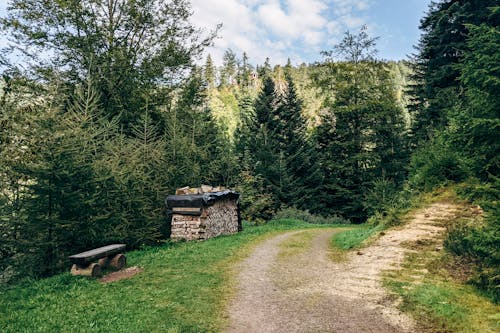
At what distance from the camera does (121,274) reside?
966cm

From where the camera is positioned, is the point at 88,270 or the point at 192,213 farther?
the point at 192,213

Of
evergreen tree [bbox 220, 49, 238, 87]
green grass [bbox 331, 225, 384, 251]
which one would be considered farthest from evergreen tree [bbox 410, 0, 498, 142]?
evergreen tree [bbox 220, 49, 238, 87]

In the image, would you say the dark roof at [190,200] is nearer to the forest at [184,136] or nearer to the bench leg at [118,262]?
the forest at [184,136]

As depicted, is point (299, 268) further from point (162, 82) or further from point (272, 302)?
point (162, 82)

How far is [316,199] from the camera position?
32.3 m

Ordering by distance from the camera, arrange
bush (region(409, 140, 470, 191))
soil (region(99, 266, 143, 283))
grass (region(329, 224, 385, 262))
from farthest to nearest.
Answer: bush (region(409, 140, 470, 191))
grass (region(329, 224, 385, 262))
soil (region(99, 266, 143, 283))

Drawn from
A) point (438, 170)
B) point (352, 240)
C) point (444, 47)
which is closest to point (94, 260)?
point (352, 240)

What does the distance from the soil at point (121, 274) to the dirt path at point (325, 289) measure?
3330 millimetres

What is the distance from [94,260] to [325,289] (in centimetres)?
681

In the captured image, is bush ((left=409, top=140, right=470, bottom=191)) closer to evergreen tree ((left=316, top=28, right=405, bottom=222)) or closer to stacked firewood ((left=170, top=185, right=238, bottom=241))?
stacked firewood ((left=170, top=185, right=238, bottom=241))

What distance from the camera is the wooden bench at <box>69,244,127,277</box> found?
9273 mm

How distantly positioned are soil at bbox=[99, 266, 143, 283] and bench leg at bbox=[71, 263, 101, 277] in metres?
0.27

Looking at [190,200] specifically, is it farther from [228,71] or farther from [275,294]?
[228,71]

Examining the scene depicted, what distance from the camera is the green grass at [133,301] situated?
6051 mm
